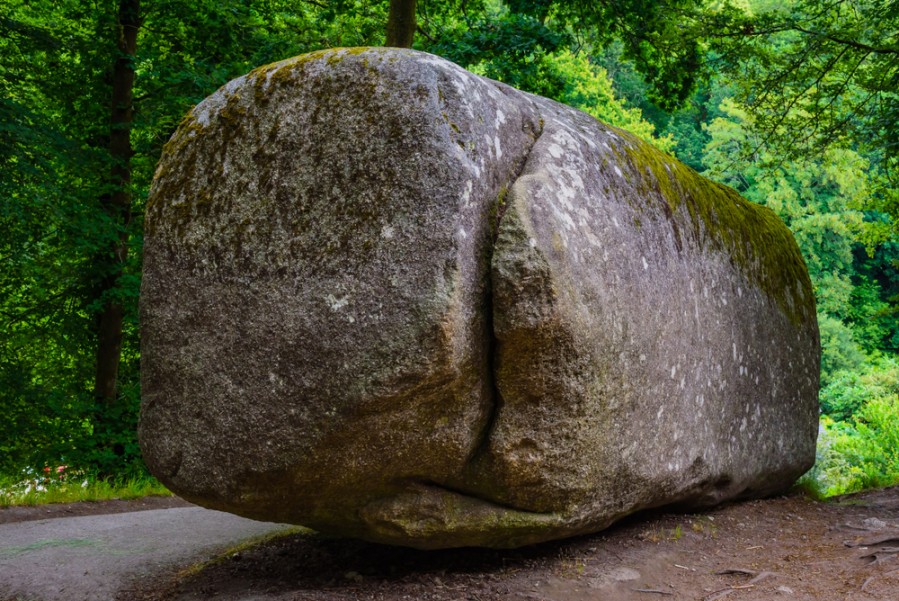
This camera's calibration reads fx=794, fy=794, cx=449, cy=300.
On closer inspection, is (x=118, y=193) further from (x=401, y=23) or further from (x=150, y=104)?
(x=401, y=23)

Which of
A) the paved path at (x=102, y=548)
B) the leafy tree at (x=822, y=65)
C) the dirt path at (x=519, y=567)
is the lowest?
the paved path at (x=102, y=548)

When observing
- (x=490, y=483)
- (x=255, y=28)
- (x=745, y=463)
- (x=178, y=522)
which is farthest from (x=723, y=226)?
(x=255, y=28)

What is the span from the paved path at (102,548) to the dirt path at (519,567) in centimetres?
1

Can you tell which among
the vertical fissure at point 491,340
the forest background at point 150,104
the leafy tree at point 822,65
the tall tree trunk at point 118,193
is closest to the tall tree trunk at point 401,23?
the forest background at point 150,104

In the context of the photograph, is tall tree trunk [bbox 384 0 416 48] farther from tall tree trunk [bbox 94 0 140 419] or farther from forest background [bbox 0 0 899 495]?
tall tree trunk [bbox 94 0 140 419]

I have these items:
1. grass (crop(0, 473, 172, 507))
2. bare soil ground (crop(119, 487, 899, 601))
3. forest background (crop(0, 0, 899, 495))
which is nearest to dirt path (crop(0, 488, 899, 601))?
bare soil ground (crop(119, 487, 899, 601))

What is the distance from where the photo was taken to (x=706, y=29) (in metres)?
8.78

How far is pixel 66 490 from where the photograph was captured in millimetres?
7859

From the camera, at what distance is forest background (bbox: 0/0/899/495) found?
8.02 metres

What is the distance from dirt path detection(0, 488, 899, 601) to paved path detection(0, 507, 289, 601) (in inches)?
0.6

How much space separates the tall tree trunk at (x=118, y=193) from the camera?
9.77 m

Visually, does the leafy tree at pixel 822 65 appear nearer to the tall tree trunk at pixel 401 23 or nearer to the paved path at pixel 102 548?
the tall tree trunk at pixel 401 23

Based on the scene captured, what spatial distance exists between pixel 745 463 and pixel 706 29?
5183 millimetres

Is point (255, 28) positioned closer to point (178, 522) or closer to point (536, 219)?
point (178, 522)
